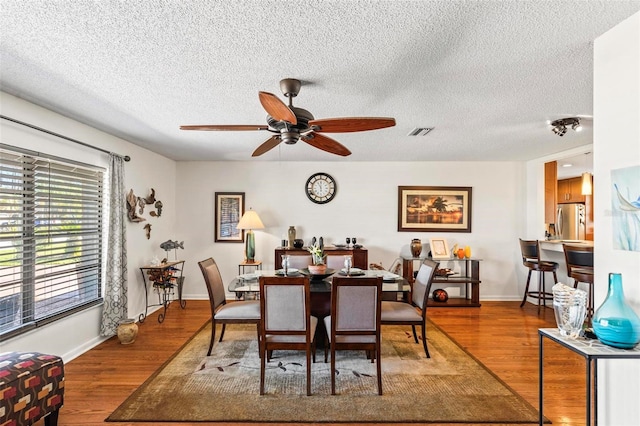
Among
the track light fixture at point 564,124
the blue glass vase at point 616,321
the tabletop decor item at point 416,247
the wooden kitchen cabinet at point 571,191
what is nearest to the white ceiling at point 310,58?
the track light fixture at point 564,124

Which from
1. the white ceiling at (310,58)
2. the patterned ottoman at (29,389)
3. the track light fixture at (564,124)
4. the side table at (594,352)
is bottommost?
A: the patterned ottoman at (29,389)

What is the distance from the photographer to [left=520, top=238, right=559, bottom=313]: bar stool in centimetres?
496

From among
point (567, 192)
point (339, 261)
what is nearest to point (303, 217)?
point (339, 261)

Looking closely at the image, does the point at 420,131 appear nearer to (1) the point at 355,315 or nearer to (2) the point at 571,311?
(1) the point at 355,315

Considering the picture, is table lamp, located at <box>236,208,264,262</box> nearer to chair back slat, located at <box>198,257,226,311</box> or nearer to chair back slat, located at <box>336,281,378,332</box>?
chair back slat, located at <box>198,257,226,311</box>

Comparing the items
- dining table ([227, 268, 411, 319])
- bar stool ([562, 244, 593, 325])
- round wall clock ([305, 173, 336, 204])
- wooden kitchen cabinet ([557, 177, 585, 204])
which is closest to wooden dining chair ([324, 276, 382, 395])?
dining table ([227, 268, 411, 319])

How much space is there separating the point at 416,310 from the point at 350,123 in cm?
215

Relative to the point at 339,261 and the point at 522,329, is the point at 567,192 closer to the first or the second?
the point at 522,329

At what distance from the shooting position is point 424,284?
138 inches

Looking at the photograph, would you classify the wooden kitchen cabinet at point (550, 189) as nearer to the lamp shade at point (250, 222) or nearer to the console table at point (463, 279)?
the console table at point (463, 279)

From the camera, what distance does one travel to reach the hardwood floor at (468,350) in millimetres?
2527

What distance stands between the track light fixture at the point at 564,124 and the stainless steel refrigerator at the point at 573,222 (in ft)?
16.0

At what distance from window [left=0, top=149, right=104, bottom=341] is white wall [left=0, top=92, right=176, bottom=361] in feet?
0.34

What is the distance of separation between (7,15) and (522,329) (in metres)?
5.38
